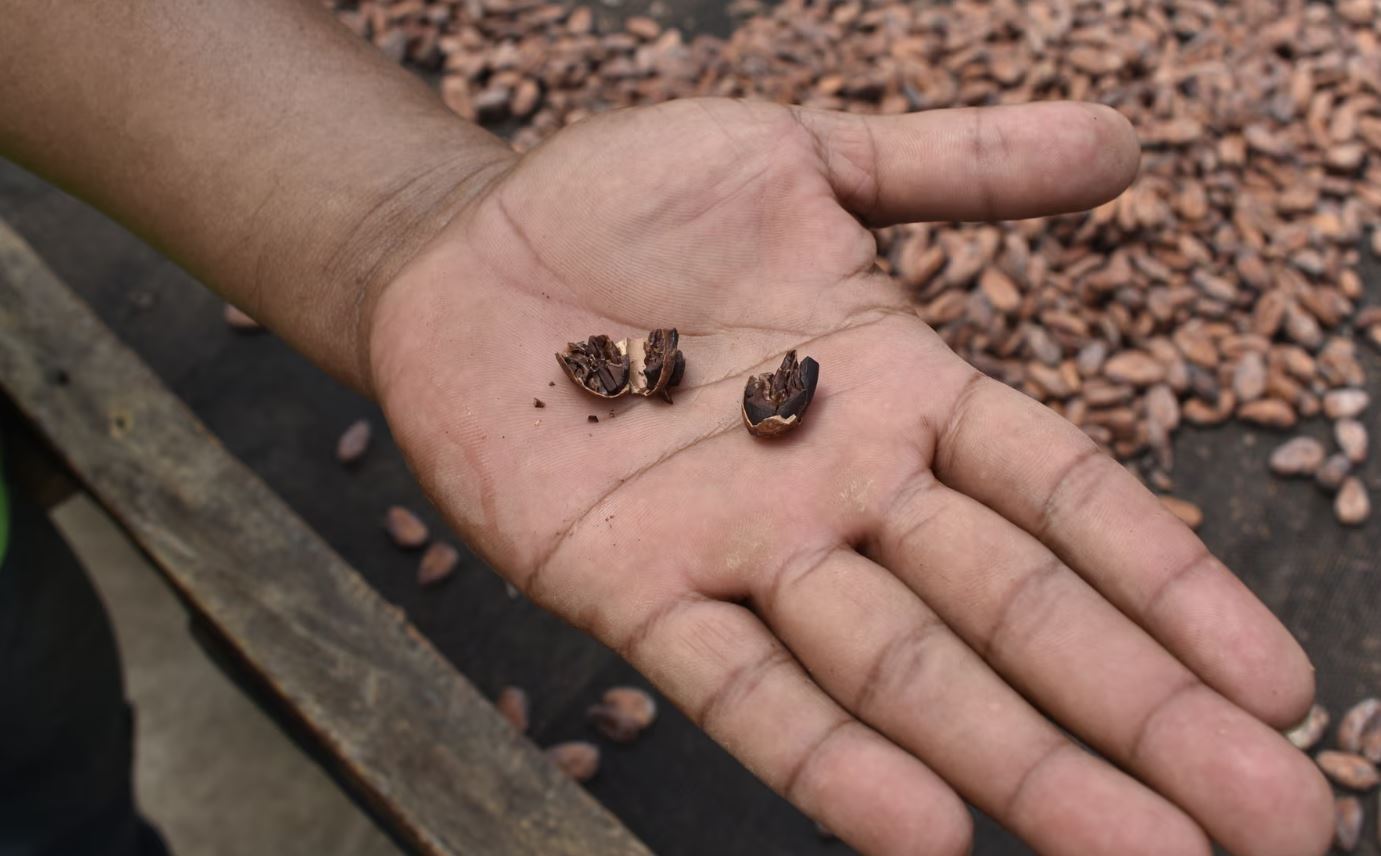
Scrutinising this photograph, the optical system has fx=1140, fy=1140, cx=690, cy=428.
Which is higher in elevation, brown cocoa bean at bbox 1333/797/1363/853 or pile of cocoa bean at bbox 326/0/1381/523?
pile of cocoa bean at bbox 326/0/1381/523

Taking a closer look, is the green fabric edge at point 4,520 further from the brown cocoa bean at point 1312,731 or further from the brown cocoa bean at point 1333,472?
the brown cocoa bean at point 1333,472

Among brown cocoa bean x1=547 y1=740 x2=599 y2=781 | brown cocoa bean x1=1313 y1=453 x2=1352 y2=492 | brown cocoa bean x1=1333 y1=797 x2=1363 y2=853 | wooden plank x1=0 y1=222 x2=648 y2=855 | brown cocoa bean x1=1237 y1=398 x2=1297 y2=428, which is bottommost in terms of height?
brown cocoa bean x1=1333 y1=797 x2=1363 y2=853

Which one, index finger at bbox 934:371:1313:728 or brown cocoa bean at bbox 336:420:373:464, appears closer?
index finger at bbox 934:371:1313:728

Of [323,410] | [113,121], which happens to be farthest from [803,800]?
[323,410]

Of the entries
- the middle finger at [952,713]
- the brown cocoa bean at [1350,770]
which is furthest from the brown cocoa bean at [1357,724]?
the middle finger at [952,713]

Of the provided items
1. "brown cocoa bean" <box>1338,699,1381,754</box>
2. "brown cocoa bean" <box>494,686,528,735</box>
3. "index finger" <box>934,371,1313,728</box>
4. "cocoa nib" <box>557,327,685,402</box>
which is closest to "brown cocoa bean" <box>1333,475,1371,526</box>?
"brown cocoa bean" <box>1338,699,1381,754</box>

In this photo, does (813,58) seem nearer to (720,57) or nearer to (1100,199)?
(720,57)

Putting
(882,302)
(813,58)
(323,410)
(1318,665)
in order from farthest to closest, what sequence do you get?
1. (813,58)
2. (323,410)
3. (1318,665)
4. (882,302)

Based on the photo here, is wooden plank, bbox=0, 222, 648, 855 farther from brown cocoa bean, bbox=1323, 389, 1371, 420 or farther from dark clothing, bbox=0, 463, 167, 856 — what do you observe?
brown cocoa bean, bbox=1323, 389, 1371, 420
